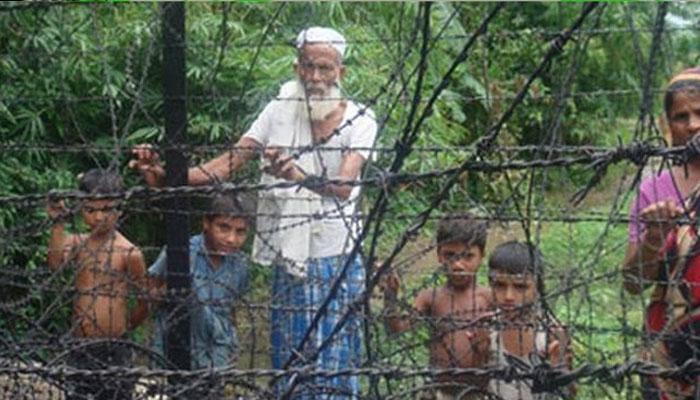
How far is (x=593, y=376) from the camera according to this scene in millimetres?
1403

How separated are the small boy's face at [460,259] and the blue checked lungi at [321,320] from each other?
0.16 meters

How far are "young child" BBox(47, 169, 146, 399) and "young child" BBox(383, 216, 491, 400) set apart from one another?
1.59 feet

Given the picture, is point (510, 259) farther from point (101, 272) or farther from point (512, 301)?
point (101, 272)

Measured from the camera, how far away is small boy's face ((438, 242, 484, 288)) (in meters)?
2.26

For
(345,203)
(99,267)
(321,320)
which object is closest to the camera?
(321,320)

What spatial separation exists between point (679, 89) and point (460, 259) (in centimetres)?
50

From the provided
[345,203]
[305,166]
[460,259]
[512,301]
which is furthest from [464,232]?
[305,166]

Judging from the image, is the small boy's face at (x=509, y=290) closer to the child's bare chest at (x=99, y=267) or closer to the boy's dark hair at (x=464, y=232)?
the boy's dark hair at (x=464, y=232)

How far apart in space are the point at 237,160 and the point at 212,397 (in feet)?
3.11

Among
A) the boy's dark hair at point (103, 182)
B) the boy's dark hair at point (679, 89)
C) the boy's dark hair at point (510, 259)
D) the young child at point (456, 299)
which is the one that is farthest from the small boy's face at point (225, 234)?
the boy's dark hair at point (679, 89)

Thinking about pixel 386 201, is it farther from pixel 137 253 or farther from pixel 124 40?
pixel 124 40

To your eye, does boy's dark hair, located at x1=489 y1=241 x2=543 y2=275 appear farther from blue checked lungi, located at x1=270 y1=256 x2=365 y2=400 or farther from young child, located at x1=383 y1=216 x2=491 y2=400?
blue checked lungi, located at x1=270 y1=256 x2=365 y2=400

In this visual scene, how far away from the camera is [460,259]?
228 cm

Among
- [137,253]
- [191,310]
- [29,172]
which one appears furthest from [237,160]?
[29,172]
